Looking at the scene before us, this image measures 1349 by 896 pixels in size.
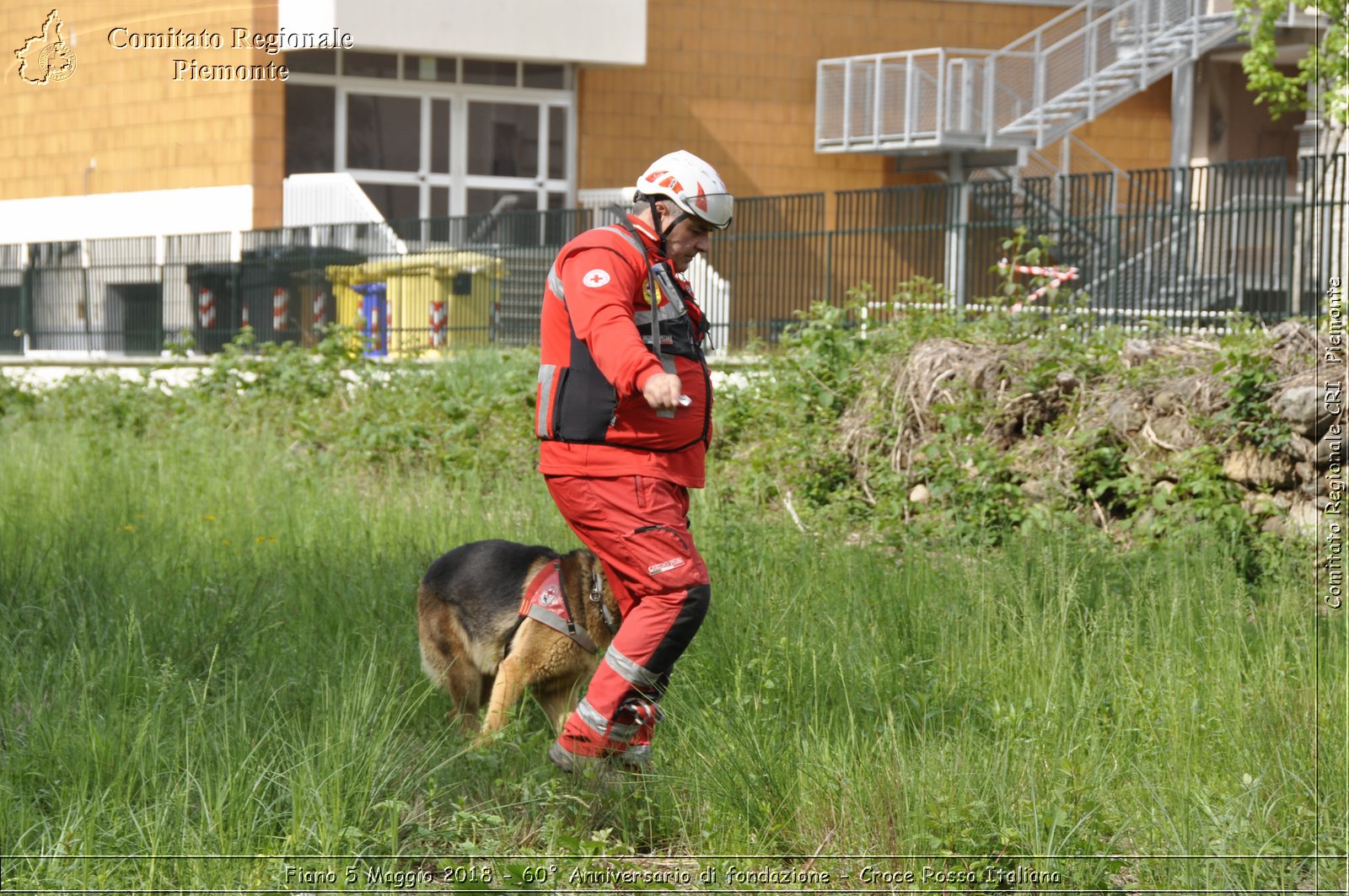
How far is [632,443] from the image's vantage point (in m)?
5.01

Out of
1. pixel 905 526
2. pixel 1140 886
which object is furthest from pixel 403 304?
pixel 1140 886

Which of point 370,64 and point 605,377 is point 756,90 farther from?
point 605,377

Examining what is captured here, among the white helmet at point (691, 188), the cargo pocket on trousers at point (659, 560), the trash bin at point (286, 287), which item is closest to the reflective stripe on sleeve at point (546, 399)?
the cargo pocket on trousers at point (659, 560)

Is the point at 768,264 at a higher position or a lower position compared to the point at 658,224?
higher

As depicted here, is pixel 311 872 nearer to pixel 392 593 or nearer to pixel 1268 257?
pixel 392 593

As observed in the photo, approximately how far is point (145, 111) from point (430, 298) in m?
13.7

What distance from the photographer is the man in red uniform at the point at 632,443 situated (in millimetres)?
4930

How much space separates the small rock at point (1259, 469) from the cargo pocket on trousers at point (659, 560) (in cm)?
478

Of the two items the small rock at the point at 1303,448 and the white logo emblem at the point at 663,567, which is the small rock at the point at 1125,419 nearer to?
the small rock at the point at 1303,448

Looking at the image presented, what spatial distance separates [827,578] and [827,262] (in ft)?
34.1

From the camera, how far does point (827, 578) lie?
23.7ft

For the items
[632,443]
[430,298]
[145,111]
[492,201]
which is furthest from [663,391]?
[145,111]

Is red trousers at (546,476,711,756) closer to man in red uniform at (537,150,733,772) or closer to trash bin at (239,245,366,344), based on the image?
man in red uniform at (537,150,733,772)

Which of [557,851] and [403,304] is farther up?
[403,304]
